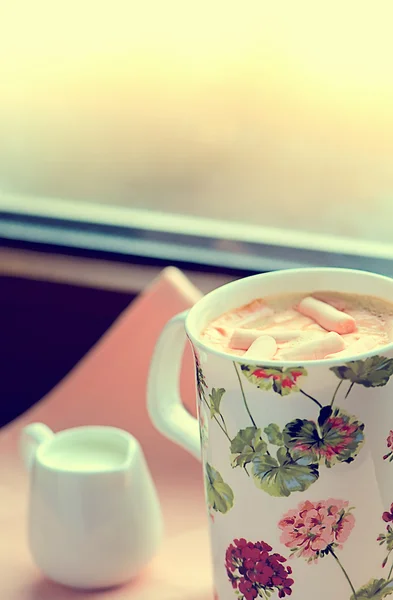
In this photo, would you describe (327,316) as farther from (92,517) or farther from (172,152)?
(172,152)

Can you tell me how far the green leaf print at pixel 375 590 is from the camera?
1.67ft

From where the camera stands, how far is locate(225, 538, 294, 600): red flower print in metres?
0.50

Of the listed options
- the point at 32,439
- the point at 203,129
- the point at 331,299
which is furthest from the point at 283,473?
the point at 203,129

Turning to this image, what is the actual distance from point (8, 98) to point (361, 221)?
41 cm

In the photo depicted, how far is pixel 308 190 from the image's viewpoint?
871mm

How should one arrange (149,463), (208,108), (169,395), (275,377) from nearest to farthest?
1. (275,377)
2. (169,395)
3. (149,463)
4. (208,108)

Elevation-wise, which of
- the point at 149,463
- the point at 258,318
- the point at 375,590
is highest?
the point at 258,318

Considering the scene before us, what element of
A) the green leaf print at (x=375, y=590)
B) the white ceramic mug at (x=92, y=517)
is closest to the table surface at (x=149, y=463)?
the white ceramic mug at (x=92, y=517)

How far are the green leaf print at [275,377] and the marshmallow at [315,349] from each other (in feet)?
0.07

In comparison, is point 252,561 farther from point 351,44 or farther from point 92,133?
point 92,133

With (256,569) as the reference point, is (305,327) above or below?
above

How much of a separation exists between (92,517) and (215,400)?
0.50 feet

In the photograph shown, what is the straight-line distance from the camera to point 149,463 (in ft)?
2.56

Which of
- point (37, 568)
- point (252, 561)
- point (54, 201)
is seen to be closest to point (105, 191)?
point (54, 201)
